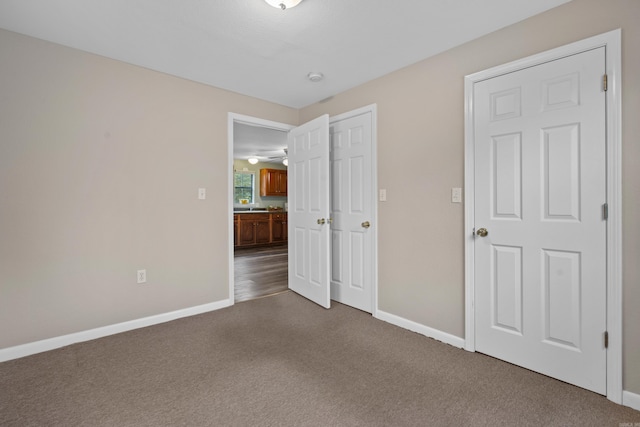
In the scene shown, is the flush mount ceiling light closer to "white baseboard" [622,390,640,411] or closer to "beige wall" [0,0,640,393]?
"beige wall" [0,0,640,393]

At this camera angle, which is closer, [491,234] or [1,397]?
[1,397]

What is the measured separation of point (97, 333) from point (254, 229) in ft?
16.4

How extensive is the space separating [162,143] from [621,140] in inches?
137

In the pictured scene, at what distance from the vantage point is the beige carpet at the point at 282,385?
154 cm

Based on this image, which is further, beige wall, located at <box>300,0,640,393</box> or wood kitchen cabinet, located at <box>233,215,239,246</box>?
wood kitchen cabinet, located at <box>233,215,239,246</box>

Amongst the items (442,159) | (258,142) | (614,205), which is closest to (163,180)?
(442,159)

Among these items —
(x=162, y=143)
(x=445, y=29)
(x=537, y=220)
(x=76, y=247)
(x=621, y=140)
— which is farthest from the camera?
(x=162, y=143)

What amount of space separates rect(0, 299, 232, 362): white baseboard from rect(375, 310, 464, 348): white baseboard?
1.76 metres

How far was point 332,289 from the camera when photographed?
3.49 metres

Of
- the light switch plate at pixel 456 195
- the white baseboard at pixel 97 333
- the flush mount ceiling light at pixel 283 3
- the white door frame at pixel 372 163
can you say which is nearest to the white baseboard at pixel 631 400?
the light switch plate at pixel 456 195

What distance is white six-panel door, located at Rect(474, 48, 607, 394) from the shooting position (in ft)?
5.68

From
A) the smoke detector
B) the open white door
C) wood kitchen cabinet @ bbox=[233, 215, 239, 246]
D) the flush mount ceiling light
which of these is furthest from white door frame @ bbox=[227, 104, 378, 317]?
wood kitchen cabinet @ bbox=[233, 215, 239, 246]

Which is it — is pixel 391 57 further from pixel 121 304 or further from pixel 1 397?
pixel 1 397

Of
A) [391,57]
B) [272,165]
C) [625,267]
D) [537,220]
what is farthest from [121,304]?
[272,165]
